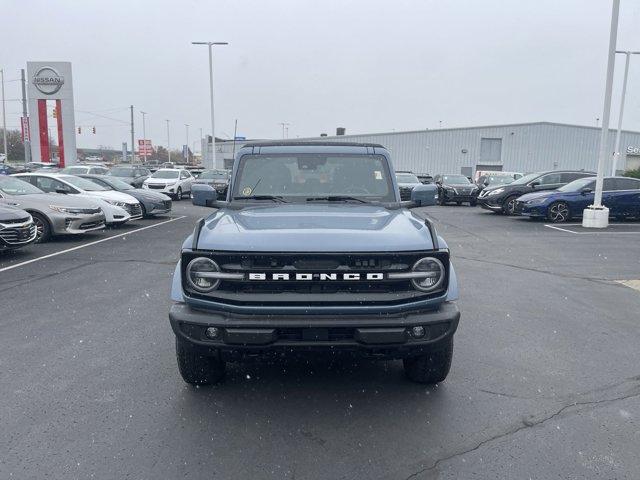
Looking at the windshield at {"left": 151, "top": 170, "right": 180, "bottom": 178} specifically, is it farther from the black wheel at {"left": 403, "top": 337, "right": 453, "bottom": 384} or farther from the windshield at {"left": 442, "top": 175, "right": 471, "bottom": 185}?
A: the black wheel at {"left": 403, "top": 337, "right": 453, "bottom": 384}

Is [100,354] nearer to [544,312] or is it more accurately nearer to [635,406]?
[635,406]

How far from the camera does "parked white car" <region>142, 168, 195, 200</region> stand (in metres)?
26.2

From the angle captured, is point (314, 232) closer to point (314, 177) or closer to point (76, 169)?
point (314, 177)

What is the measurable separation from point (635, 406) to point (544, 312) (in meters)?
2.72

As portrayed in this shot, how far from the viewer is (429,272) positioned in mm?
3598

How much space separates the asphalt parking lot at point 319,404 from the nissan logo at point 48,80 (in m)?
30.3

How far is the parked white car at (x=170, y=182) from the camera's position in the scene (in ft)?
86.1

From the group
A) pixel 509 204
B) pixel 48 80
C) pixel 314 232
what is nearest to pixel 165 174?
pixel 48 80

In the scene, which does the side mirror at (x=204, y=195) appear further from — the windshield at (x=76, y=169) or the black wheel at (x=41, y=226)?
the windshield at (x=76, y=169)

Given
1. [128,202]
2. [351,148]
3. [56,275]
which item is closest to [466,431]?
[351,148]

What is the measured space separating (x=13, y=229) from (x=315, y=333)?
320 inches

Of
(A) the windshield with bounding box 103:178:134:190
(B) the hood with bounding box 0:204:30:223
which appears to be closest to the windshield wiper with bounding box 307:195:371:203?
(B) the hood with bounding box 0:204:30:223

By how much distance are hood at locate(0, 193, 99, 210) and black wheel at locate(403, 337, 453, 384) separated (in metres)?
10.2

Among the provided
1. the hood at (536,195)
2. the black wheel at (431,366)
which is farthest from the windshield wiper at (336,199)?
the hood at (536,195)
